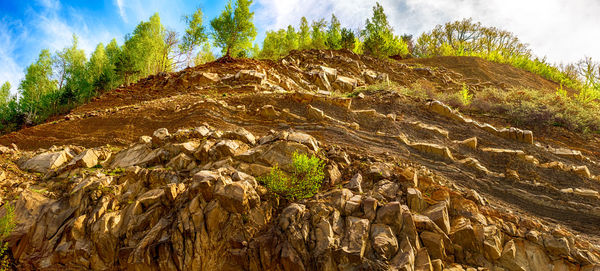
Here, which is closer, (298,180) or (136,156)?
(298,180)

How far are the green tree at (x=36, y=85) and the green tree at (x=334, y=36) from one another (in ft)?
92.0

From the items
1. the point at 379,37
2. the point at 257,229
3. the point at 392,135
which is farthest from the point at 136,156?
the point at 379,37

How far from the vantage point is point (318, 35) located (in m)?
30.0

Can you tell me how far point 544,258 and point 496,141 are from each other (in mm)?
5349

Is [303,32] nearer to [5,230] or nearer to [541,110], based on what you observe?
[541,110]

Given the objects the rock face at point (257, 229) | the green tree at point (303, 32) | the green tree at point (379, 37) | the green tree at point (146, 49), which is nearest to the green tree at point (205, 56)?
the green tree at point (146, 49)

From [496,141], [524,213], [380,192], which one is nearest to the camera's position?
[380,192]

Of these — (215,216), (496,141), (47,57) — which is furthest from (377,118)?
(47,57)

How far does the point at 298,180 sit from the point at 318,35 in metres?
27.1

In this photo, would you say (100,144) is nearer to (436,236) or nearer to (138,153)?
(138,153)

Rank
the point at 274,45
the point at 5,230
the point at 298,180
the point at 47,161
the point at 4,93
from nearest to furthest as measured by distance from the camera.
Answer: the point at 5,230, the point at 298,180, the point at 47,161, the point at 274,45, the point at 4,93

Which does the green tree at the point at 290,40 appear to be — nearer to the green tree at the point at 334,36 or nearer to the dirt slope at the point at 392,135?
the green tree at the point at 334,36

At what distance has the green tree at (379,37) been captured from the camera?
25.8 m

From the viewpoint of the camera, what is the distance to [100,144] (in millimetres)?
9461
